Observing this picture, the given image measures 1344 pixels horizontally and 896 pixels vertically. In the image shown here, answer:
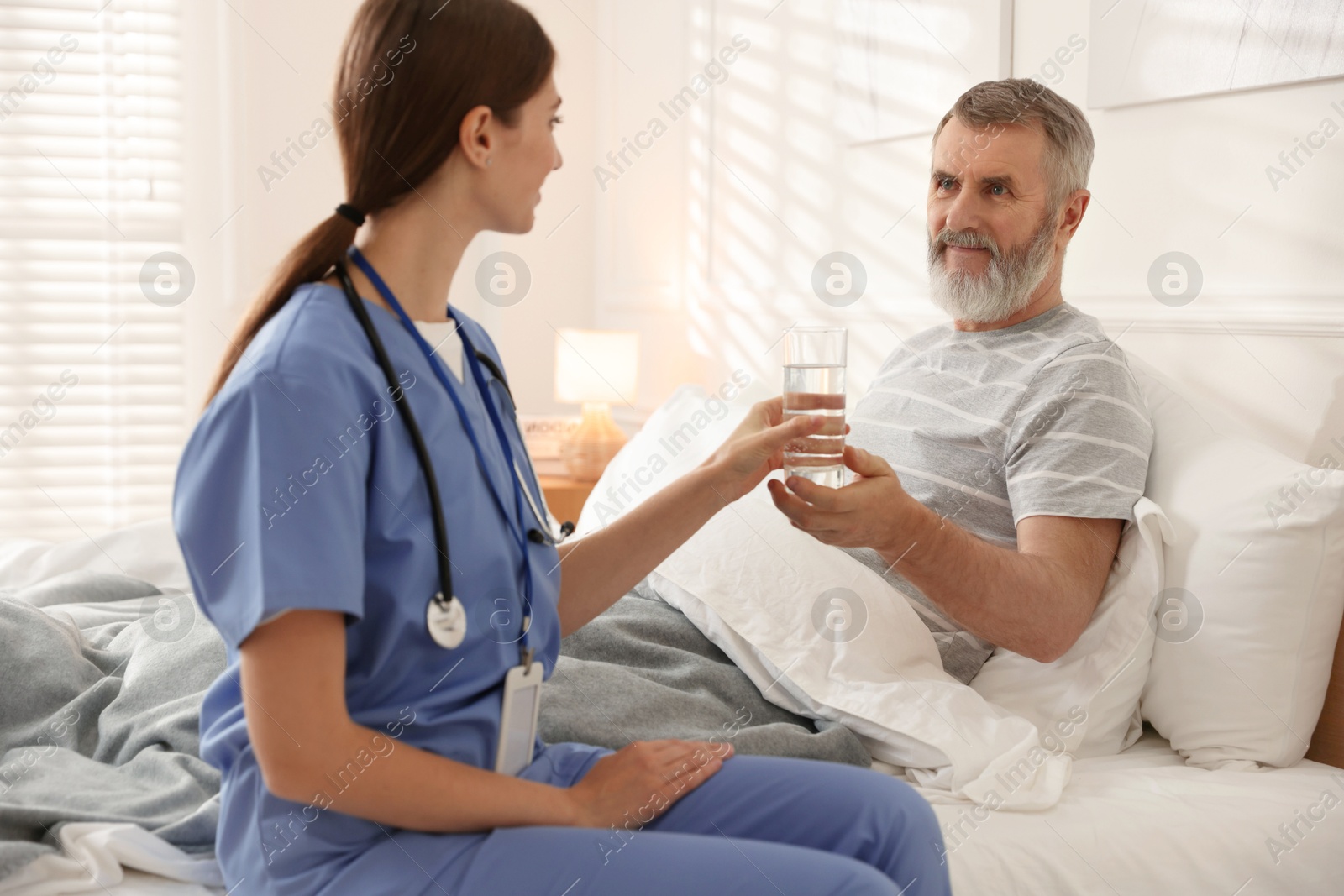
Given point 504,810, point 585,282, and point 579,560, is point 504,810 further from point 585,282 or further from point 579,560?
point 585,282

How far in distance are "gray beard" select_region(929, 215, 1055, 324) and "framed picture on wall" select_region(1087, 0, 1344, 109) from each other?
0.33 meters

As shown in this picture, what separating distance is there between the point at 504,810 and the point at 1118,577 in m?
0.94

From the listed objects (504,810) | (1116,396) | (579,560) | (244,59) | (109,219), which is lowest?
(504,810)

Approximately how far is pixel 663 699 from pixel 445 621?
20.7 inches

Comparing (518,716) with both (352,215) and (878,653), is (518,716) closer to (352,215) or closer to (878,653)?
(352,215)

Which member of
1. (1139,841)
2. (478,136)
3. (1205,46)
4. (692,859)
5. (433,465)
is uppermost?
(1205,46)

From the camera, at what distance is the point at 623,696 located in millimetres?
1393

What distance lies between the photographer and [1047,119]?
1.76 m

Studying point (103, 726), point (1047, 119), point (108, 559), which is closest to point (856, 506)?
point (1047, 119)

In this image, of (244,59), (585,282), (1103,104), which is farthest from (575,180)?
(1103,104)

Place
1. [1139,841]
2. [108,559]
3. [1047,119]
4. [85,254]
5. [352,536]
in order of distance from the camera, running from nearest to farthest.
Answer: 1. [352,536]
2. [1139,841]
3. [1047,119]
4. [108,559]
5. [85,254]

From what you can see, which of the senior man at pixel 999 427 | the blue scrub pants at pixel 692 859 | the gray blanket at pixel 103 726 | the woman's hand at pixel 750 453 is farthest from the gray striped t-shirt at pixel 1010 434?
the gray blanket at pixel 103 726

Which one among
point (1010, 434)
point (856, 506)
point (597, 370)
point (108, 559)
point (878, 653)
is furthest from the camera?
point (597, 370)

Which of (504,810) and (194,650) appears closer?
(504,810)
